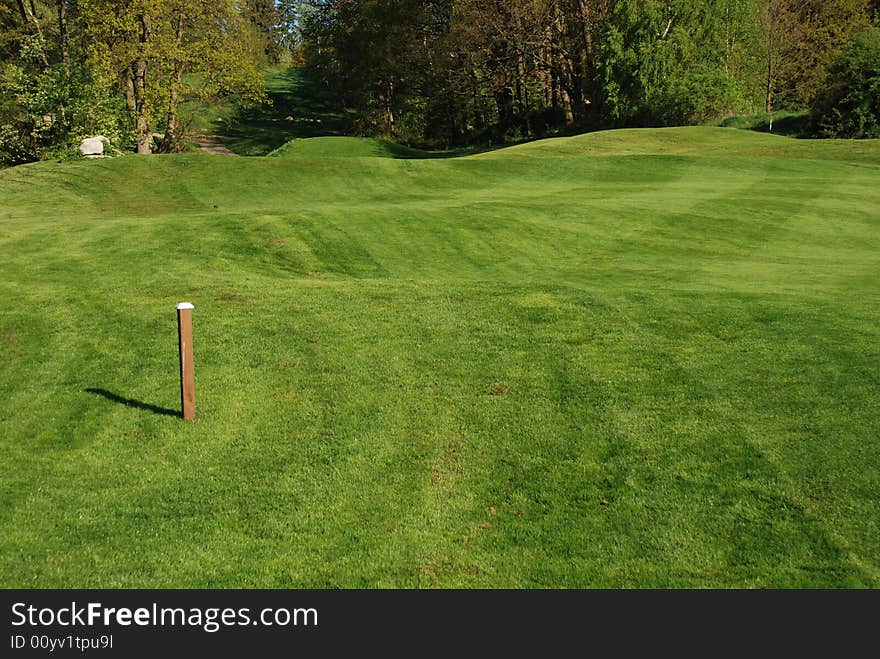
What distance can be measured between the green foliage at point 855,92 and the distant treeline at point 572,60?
6.12 ft

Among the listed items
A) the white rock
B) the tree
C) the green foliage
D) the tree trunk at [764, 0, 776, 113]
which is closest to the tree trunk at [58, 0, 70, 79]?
the tree

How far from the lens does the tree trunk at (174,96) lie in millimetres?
38344

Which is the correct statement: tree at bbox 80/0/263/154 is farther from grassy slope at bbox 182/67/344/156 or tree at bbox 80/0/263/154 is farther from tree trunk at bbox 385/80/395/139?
tree trunk at bbox 385/80/395/139

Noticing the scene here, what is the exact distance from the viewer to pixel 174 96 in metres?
39.7

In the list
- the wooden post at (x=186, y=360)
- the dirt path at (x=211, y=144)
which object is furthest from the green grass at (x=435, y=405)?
the dirt path at (x=211, y=144)

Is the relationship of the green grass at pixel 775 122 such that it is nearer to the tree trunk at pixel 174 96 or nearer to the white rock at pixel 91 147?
the tree trunk at pixel 174 96

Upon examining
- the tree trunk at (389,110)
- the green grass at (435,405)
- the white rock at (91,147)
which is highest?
the tree trunk at (389,110)

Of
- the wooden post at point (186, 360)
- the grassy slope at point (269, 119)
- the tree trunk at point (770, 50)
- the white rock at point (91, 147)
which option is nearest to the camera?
the wooden post at point (186, 360)

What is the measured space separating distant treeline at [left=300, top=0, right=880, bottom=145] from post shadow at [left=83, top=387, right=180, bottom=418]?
3958 cm

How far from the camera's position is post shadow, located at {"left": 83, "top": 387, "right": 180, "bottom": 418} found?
8961 millimetres

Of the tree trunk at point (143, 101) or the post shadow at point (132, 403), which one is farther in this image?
the tree trunk at point (143, 101)

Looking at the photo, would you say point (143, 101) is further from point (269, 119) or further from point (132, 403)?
point (269, 119)
